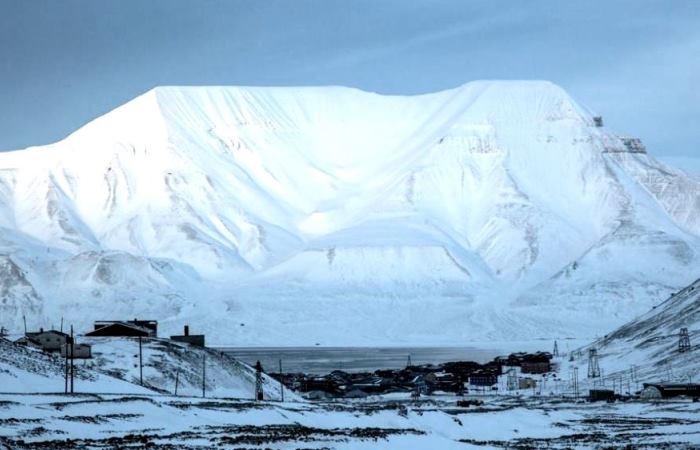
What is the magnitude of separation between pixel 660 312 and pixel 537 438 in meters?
88.6

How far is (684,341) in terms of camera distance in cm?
12481

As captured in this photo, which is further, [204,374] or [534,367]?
[534,367]

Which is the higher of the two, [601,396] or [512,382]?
[512,382]

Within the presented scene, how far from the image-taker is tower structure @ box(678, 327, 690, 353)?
12250 cm

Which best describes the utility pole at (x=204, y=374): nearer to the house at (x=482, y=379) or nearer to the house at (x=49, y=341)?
the house at (x=49, y=341)

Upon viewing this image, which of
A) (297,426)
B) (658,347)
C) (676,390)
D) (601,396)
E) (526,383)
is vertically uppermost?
(658,347)

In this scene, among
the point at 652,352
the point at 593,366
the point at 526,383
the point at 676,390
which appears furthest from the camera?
the point at 593,366

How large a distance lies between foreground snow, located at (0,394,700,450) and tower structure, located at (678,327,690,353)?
37626mm

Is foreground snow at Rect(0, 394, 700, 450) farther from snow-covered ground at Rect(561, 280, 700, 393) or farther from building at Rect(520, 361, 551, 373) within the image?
building at Rect(520, 361, 551, 373)

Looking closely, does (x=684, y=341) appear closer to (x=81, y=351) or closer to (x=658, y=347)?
(x=658, y=347)

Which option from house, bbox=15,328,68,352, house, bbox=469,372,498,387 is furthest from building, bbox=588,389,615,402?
house, bbox=15,328,68,352

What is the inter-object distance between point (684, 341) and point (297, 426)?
65126 mm

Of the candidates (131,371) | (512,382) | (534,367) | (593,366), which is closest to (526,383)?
(512,382)

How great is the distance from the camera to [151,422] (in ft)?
200
